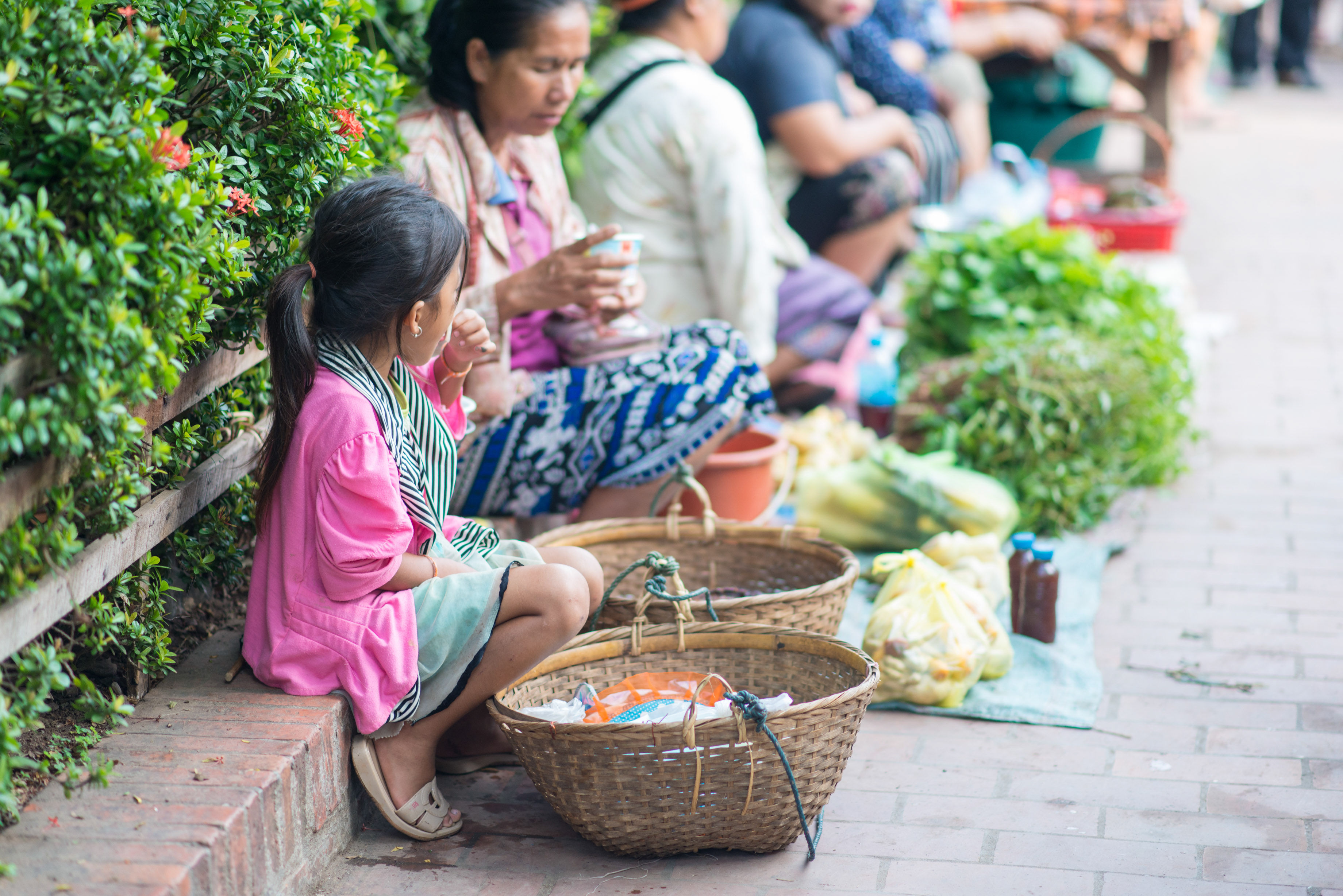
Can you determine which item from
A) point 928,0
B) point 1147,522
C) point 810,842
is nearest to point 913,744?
point 810,842

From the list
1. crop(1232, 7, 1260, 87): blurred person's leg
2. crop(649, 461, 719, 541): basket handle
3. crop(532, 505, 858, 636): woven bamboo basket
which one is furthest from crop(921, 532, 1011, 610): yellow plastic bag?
crop(1232, 7, 1260, 87): blurred person's leg

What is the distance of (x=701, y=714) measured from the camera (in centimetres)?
240

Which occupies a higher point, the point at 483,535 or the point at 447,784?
the point at 483,535

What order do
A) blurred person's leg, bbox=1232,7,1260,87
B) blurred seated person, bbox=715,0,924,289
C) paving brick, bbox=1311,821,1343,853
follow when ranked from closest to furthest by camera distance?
1. paving brick, bbox=1311,821,1343,853
2. blurred seated person, bbox=715,0,924,289
3. blurred person's leg, bbox=1232,7,1260,87

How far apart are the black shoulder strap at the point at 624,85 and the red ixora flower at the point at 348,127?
1.73m

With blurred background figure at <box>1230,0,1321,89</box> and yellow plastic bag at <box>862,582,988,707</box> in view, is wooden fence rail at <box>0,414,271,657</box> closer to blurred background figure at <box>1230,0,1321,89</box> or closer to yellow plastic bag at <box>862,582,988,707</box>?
yellow plastic bag at <box>862,582,988,707</box>

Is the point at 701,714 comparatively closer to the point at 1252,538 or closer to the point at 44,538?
the point at 44,538

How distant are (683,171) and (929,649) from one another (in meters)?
1.90

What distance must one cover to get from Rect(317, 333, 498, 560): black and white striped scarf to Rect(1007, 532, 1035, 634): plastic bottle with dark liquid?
56.4 inches

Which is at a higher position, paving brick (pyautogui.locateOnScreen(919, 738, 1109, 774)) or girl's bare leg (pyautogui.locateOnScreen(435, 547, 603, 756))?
girl's bare leg (pyautogui.locateOnScreen(435, 547, 603, 756))

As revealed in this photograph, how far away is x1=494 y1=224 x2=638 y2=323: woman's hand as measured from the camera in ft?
9.84

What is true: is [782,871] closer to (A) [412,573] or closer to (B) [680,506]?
(A) [412,573]

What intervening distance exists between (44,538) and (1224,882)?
6.75 ft

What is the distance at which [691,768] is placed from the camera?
7.47 feet
